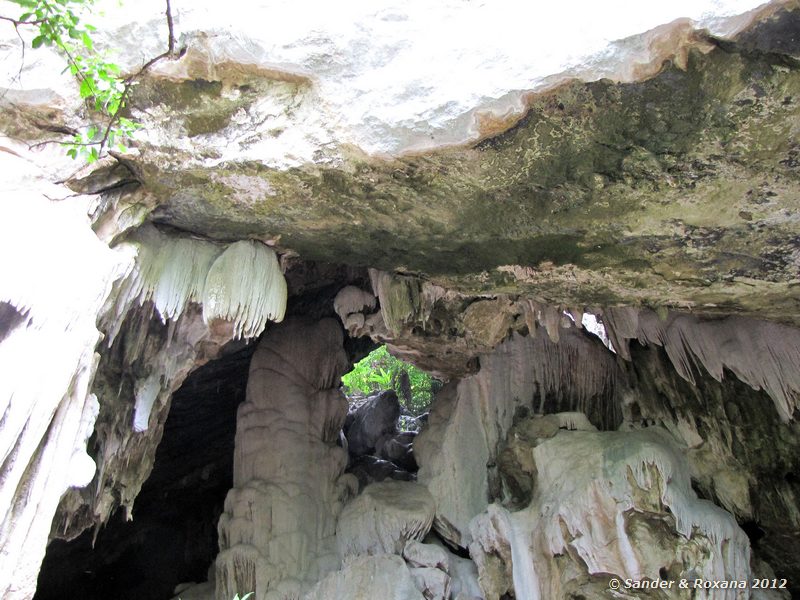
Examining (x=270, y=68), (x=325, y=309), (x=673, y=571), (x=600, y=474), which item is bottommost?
(x=673, y=571)

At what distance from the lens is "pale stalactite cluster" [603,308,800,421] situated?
16.0 feet

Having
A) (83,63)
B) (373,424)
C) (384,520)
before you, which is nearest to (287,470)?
(384,520)

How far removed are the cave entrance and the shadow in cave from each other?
1.59m

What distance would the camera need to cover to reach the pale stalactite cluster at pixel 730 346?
16.0 ft

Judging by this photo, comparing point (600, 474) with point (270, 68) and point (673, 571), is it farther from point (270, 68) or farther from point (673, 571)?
point (270, 68)

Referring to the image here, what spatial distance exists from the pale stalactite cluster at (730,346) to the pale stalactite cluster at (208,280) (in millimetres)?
2664

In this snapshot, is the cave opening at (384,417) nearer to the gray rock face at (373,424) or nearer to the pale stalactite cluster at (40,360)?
the gray rock face at (373,424)

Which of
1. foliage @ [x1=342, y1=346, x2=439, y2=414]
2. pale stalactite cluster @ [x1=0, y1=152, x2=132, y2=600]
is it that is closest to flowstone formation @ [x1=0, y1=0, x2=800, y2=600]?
pale stalactite cluster @ [x1=0, y1=152, x2=132, y2=600]

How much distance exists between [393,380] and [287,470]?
310 cm

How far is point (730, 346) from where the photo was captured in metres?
5.00

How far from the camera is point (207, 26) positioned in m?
3.46

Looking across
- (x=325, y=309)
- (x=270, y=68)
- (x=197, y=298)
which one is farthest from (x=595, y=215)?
(x=325, y=309)

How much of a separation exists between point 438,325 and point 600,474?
1.87m

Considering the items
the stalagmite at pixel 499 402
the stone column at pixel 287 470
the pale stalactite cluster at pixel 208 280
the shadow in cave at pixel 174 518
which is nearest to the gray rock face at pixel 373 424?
the stone column at pixel 287 470
